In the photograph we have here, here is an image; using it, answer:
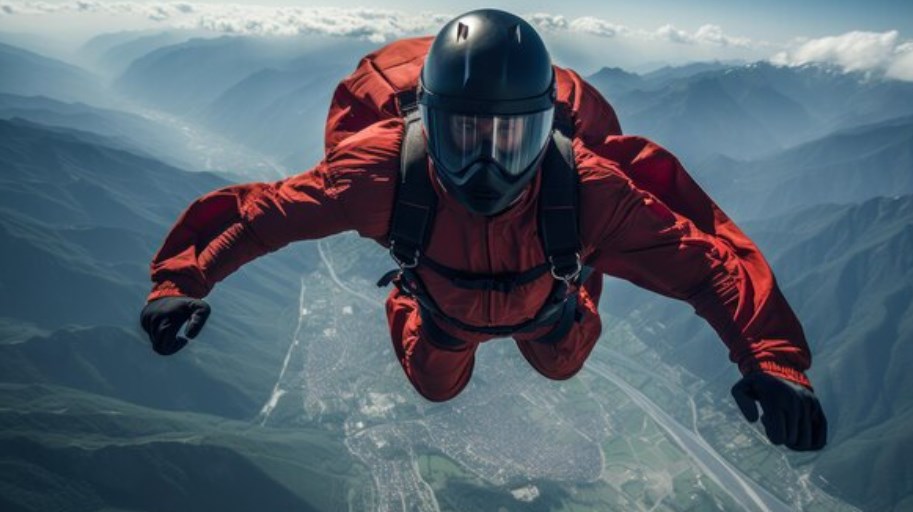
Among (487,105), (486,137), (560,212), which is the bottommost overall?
(560,212)

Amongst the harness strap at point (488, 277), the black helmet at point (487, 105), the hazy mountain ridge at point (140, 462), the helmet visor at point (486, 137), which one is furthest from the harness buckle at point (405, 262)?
the hazy mountain ridge at point (140, 462)

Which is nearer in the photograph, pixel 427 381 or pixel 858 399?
pixel 427 381

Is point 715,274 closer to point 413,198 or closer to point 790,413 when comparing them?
point 790,413

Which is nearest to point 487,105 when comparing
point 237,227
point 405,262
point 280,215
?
point 405,262

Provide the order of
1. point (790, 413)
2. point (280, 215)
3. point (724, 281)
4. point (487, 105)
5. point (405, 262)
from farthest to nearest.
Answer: point (405, 262), point (280, 215), point (724, 281), point (487, 105), point (790, 413)

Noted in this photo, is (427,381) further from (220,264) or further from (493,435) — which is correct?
(493,435)

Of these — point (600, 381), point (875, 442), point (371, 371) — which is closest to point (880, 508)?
point (875, 442)

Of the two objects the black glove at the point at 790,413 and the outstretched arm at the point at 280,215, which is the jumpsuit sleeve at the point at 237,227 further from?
the black glove at the point at 790,413
